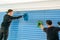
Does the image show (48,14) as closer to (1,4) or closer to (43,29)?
(43,29)

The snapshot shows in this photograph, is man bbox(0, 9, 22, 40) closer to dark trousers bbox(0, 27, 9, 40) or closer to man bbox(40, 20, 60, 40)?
dark trousers bbox(0, 27, 9, 40)

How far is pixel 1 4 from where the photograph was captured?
2641 millimetres

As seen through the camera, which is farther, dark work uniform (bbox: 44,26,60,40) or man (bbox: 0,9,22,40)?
man (bbox: 0,9,22,40)

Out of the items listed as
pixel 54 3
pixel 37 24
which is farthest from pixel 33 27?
pixel 54 3

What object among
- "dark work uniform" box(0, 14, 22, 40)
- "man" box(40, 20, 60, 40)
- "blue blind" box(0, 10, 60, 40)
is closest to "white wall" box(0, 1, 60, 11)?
"blue blind" box(0, 10, 60, 40)

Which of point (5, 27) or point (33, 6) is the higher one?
point (33, 6)

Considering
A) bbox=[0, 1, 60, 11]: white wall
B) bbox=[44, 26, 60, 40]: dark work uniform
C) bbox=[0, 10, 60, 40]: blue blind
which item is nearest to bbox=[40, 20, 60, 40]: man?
bbox=[44, 26, 60, 40]: dark work uniform

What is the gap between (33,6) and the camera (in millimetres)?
2480

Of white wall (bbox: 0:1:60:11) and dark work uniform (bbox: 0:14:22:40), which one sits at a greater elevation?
white wall (bbox: 0:1:60:11)

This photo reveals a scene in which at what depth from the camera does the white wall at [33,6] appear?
2389 mm

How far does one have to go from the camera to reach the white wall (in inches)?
94.1

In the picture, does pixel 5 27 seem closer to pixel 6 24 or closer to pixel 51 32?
pixel 6 24

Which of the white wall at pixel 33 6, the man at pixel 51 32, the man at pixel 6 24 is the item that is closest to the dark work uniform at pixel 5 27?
the man at pixel 6 24

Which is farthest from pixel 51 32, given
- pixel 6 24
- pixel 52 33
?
pixel 6 24
